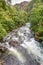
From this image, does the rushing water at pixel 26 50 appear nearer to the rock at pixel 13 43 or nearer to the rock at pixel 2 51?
the rock at pixel 13 43

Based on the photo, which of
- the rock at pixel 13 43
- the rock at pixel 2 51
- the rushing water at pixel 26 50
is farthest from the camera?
the rock at pixel 13 43

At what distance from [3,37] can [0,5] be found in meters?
14.6

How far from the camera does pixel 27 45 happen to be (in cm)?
2017

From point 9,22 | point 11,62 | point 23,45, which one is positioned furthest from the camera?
point 9,22

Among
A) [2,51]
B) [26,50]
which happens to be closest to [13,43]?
[26,50]

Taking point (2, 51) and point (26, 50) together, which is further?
point (26, 50)

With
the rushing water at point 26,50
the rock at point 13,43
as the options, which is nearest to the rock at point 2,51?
the rushing water at point 26,50

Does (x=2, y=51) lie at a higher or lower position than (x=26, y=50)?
higher

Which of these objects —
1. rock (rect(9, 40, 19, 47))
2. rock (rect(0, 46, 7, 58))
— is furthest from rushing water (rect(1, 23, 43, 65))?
rock (rect(0, 46, 7, 58))

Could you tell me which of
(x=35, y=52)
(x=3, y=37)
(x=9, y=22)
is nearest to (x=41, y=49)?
(x=35, y=52)

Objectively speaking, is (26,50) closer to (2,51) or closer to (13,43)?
(13,43)

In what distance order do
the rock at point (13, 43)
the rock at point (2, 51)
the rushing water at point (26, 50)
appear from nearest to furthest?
the rushing water at point (26, 50) < the rock at point (2, 51) < the rock at point (13, 43)

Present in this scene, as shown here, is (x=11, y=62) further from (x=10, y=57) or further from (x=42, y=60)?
(x=42, y=60)

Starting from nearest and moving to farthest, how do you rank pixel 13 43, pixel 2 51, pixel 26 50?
pixel 2 51 → pixel 26 50 → pixel 13 43
